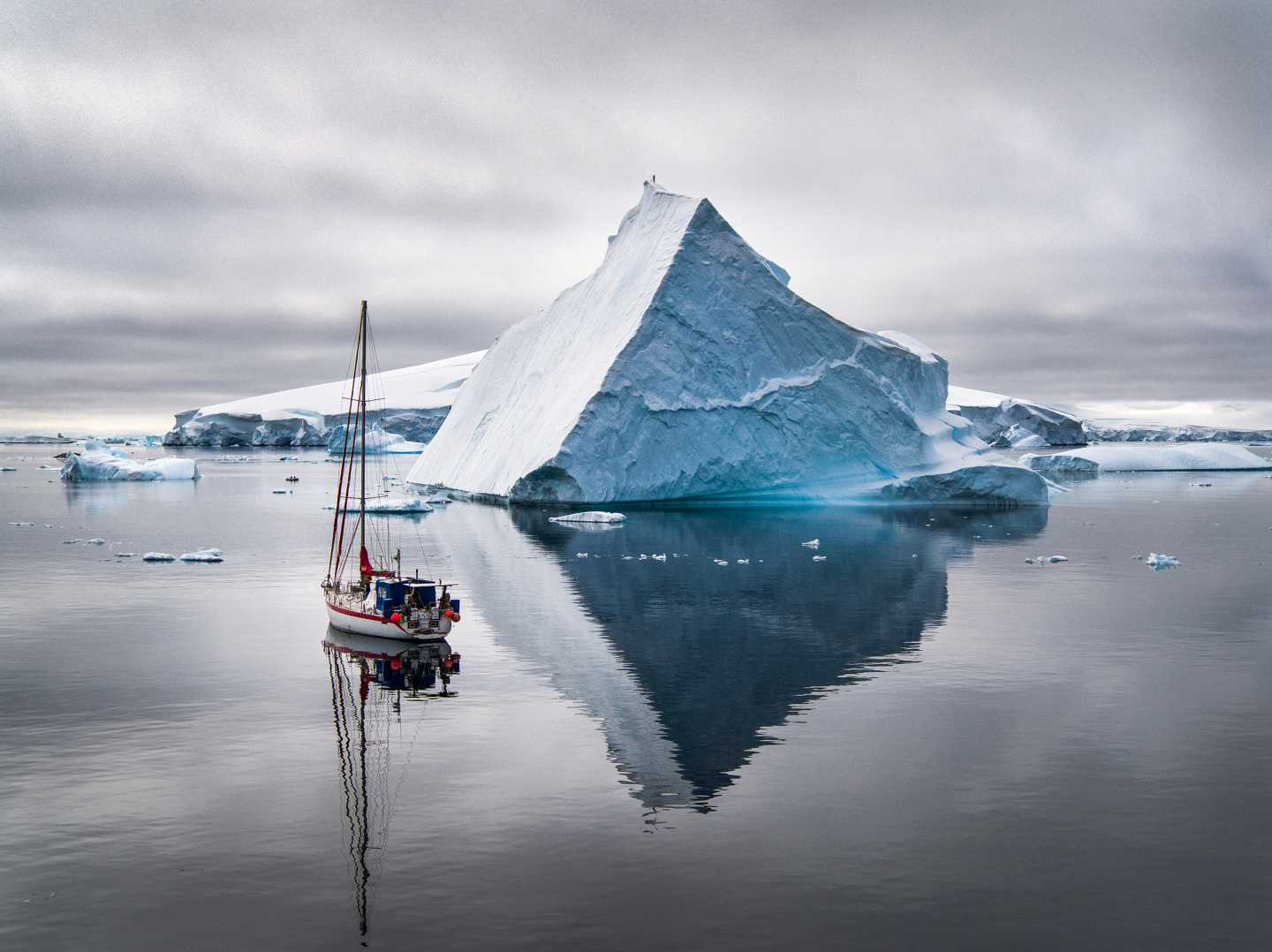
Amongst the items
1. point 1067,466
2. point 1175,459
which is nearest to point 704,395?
point 1067,466

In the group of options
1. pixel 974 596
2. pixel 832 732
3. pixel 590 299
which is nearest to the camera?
pixel 832 732

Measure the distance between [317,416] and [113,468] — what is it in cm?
4893

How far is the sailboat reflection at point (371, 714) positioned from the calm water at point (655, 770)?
47 millimetres

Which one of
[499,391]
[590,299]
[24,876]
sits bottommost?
[24,876]

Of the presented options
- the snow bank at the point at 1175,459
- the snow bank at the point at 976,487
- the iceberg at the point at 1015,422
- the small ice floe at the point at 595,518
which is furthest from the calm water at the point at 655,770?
the iceberg at the point at 1015,422

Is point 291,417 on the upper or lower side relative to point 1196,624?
upper

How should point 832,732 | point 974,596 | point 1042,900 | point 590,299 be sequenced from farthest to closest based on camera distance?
point 590,299
point 974,596
point 832,732
point 1042,900

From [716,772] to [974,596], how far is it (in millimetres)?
10770

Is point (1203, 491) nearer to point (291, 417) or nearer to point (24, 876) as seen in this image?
point (24, 876)

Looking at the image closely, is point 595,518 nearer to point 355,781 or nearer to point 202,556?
point 202,556

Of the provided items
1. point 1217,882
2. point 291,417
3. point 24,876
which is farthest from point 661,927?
point 291,417

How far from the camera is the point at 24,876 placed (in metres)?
7.05

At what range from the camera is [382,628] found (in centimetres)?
1477

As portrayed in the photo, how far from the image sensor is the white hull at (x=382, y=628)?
1455 centimetres
